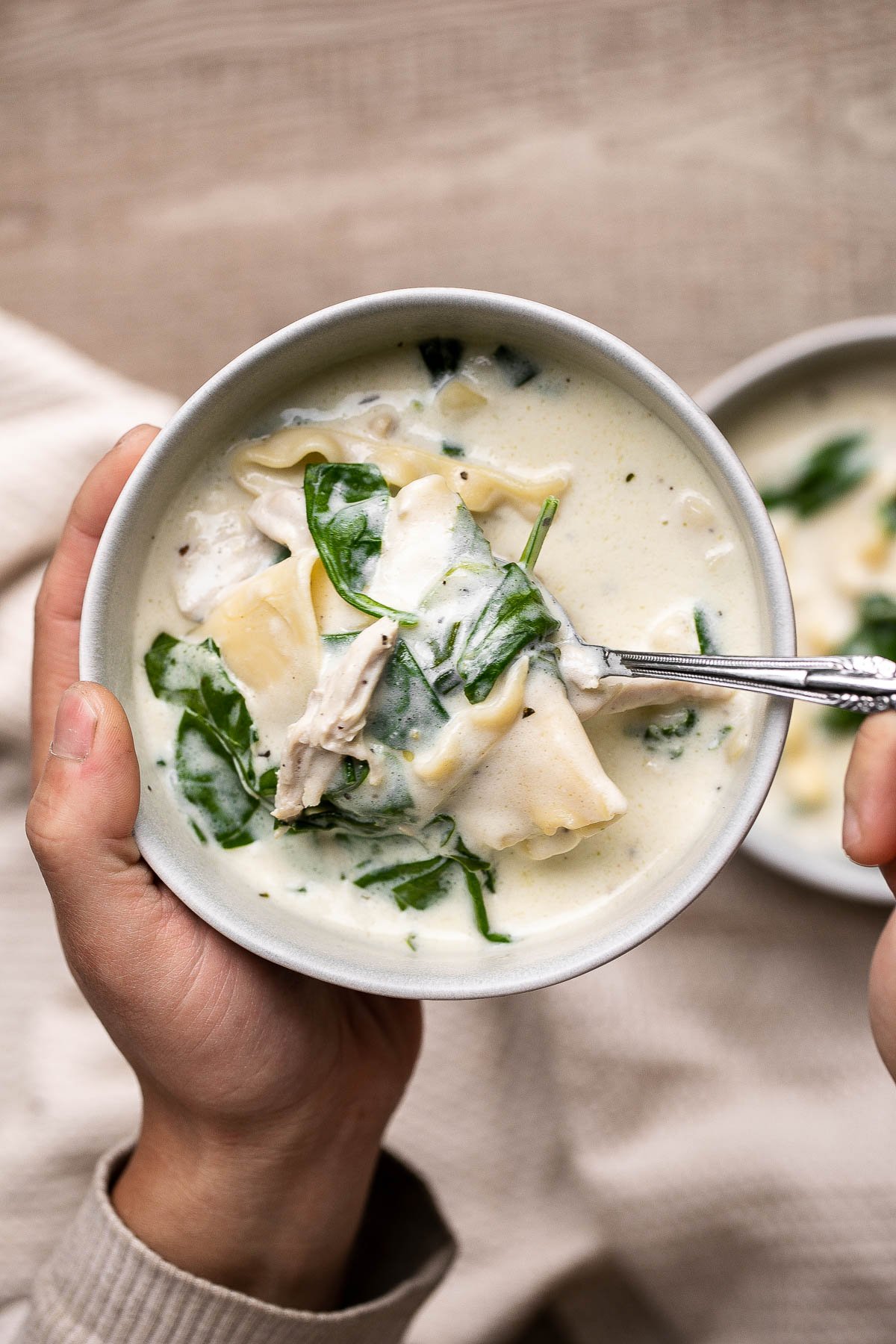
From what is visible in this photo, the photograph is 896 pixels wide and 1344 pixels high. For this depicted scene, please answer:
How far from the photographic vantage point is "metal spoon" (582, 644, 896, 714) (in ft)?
4.04

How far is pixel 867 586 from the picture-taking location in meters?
2.10

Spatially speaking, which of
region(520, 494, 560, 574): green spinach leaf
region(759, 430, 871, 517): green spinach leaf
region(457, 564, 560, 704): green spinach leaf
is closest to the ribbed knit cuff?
region(457, 564, 560, 704): green spinach leaf

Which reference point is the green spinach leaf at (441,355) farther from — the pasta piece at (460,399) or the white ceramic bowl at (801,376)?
the white ceramic bowl at (801,376)

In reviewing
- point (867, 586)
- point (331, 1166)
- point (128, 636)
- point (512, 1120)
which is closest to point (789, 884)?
point (867, 586)

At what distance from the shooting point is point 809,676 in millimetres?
1231

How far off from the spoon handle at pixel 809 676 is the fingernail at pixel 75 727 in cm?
65

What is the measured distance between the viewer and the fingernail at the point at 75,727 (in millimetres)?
1329

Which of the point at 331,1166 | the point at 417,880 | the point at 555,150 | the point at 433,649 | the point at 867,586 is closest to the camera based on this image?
the point at 433,649

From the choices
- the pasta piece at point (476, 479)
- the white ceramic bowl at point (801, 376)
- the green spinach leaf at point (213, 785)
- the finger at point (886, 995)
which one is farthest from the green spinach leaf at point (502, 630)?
the white ceramic bowl at point (801, 376)

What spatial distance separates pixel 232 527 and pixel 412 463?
9.6 inches

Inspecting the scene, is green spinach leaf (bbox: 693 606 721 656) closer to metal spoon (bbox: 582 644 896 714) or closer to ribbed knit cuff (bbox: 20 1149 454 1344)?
metal spoon (bbox: 582 644 896 714)

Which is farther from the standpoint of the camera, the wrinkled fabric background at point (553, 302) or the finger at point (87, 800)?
the wrinkled fabric background at point (553, 302)

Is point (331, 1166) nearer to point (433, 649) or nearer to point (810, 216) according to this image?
point (433, 649)

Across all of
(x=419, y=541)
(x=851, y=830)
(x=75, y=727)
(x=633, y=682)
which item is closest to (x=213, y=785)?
(x=75, y=727)
